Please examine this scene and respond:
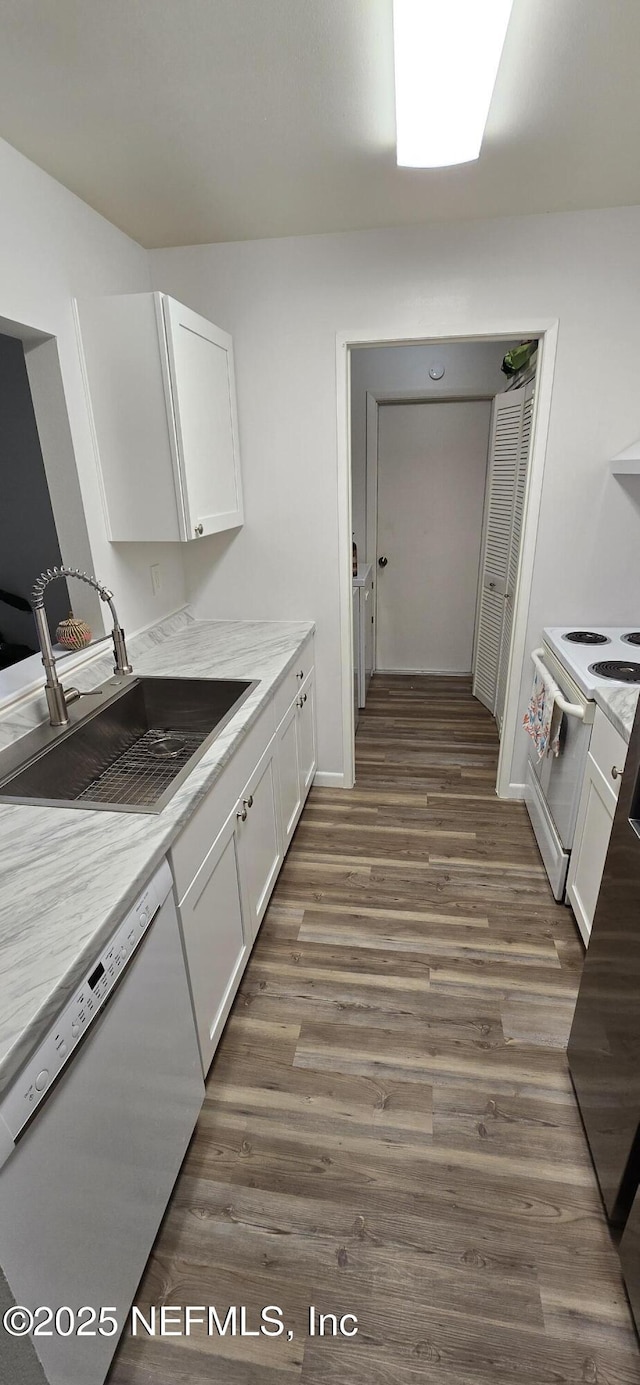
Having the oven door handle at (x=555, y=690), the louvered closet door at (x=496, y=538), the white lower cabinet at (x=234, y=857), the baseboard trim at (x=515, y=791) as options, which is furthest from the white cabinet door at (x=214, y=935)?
the louvered closet door at (x=496, y=538)

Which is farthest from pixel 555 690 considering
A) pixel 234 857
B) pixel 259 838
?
pixel 234 857

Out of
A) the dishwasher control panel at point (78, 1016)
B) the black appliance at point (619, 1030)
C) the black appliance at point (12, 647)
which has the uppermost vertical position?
the black appliance at point (12, 647)

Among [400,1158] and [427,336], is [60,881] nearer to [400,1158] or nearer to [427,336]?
[400,1158]

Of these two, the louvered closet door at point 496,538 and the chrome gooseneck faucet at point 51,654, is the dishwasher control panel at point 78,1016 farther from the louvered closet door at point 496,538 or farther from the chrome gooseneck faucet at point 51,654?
the louvered closet door at point 496,538

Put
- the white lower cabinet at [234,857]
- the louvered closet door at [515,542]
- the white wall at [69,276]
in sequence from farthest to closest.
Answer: the louvered closet door at [515,542], the white wall at [69,276], the white lower cabinet at [234,857]

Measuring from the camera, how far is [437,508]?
14.2 ft

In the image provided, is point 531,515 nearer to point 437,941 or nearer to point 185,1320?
point 437,941

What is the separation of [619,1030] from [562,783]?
3.52 ft

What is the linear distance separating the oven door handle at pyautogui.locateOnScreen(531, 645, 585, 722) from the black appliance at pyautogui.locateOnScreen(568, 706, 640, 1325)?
2.30ft

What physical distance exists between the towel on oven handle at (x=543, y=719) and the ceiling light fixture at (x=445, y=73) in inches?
63.4

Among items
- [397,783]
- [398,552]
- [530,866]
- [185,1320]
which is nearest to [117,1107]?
[185,1320]

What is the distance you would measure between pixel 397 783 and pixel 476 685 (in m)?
1.42

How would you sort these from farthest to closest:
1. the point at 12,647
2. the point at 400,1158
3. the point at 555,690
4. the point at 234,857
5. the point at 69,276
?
the point at 12,647
the point at 555,690
the point at 69,276
the point at 234,857
the point at 400,1158

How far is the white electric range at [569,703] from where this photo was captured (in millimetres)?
1987
